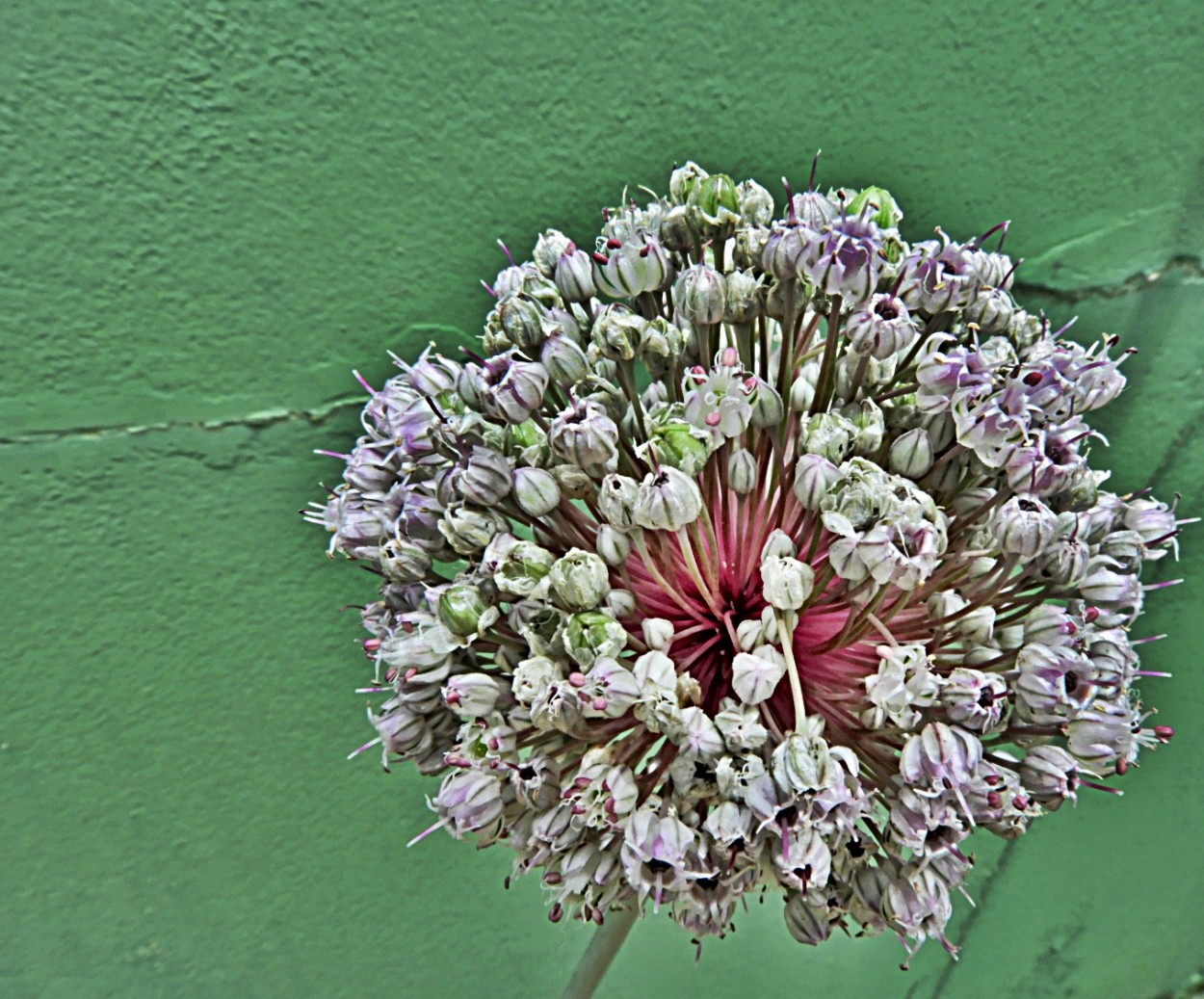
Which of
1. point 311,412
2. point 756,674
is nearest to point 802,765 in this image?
point 756,674

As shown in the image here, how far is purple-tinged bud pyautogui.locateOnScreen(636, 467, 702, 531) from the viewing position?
45cm

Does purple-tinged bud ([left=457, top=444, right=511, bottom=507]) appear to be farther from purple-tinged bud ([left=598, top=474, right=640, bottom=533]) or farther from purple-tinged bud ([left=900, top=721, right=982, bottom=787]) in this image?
purple-tinged bud ([left=900, top=721, right=982, bottom=787])

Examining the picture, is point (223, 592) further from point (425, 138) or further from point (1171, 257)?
point (1171, 257)

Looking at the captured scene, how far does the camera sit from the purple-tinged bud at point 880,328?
18.4 inches

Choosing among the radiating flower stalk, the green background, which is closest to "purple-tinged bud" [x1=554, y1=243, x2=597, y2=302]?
the radiating flower stalk

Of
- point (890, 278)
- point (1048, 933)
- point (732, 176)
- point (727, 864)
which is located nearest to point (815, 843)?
point (727, 864)

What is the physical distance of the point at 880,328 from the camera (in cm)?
47

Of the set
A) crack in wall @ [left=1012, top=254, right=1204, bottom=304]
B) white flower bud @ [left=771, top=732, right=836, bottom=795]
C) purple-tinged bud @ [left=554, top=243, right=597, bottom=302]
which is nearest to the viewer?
white flower bud @ [left=771, top=732, right=836, bottom=795]

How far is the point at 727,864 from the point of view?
1.45 feet

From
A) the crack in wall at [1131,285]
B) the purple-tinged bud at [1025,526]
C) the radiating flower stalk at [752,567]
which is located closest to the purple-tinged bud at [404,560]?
the radiating flower stalk at [752,567]

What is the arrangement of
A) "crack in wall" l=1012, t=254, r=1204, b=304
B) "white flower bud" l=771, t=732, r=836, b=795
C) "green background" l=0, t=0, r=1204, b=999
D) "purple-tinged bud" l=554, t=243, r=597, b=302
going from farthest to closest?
1. "crack in wall" l=1012, t=254, r=1204, b=304
2. "green background" l=0, t=0, r=1204, b=999
3. "purple-tinged bud" l=554, t=243, r=597, b=302
4. "white flower bud" l=771, t=732, r=836, b=795

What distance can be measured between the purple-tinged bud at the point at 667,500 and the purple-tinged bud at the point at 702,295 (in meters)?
0.09

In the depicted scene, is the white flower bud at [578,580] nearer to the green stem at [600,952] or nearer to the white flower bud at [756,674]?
the white flower bud at [756,674]

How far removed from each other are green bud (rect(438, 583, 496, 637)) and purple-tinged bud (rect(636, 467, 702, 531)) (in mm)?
98
